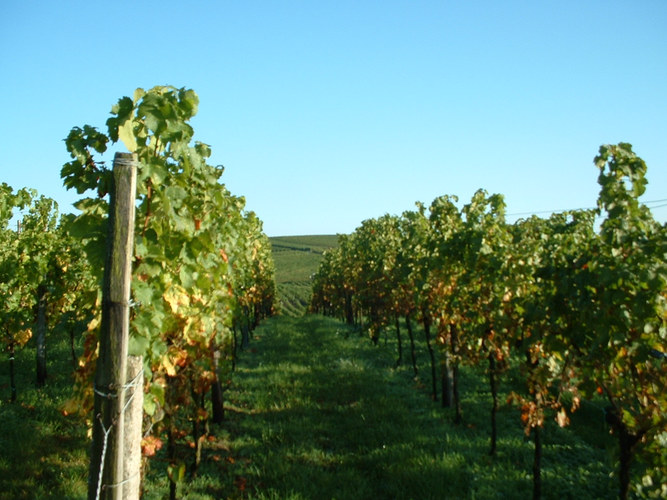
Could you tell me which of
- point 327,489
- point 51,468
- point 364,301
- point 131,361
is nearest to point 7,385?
point 51,468

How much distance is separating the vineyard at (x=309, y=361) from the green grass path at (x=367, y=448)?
0.14 feet

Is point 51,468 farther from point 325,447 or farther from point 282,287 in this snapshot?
point 282,287

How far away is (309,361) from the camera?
14.8 meters

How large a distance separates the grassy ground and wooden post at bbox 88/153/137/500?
355 centimetres

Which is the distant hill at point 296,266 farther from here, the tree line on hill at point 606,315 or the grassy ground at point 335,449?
the tree line on hill at point 606,315

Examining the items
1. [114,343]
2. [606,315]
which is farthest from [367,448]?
[114,343]

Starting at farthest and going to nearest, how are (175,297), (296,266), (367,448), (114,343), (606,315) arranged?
(296,266)
(367,448)
(175,297)
(606,315)
(114,343)

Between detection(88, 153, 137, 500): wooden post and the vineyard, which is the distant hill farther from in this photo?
detection(88, 153, 137, 500): wooden post

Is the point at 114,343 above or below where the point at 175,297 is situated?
below

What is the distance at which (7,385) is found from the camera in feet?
35.3

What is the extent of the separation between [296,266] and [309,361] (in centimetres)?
8109

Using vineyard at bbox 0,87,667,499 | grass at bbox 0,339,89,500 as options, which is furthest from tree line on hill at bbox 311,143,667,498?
grass at bbox 0,339,89,500

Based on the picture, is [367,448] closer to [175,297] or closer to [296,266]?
[175,297]

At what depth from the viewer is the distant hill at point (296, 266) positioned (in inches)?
2655
